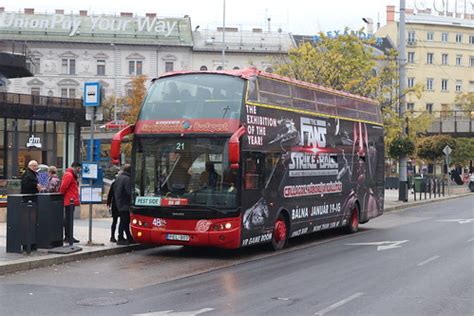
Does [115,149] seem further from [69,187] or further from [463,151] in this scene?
[463,151]

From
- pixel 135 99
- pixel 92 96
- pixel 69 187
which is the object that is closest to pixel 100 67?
pixel 135 99

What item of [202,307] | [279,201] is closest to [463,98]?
[279,201]

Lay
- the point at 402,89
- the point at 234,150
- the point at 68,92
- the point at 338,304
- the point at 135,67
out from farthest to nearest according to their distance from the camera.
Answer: the point at 135,67 < the point at 68,92 < the point at 402,89 < the point at 234,150 < the point at 338,304

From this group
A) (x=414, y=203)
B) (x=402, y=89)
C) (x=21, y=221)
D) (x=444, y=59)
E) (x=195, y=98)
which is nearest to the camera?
(x=21, y=221)

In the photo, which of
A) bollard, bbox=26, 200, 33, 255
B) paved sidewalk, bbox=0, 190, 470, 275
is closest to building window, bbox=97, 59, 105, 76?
paved sidewalk, bbox=0, 190, 470, 275

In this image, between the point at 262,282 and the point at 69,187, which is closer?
the point at 262,282

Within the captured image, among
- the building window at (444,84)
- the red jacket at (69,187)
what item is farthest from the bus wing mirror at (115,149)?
the building window at (444,84)

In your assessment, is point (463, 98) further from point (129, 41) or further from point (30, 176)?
point (30, 176)

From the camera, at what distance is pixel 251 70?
48.0 ft

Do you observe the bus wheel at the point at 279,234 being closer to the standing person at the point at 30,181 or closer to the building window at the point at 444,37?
the standing person at the point at 30,181

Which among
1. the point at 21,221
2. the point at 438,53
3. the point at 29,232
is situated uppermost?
the point at 438,53

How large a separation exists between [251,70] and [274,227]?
354 centimetres

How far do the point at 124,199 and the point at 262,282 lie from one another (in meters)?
5.22

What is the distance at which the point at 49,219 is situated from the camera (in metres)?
13.6
